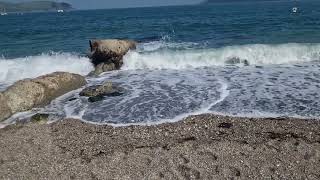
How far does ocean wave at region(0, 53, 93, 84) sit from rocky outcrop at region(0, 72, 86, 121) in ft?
11.2

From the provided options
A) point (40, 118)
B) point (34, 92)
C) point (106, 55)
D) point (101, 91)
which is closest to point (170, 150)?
point (40, 118)

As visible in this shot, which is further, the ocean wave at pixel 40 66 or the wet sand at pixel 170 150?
the ocean wave at pixel 40 66

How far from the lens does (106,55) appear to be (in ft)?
55.2

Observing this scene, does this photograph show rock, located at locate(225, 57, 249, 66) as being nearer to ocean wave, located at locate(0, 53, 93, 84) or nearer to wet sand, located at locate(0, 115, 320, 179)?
ocean wave, located at locate(0, 53, 93, 84)

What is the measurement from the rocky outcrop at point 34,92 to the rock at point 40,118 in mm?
813

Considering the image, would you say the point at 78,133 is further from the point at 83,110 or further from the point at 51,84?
the point at 51,84

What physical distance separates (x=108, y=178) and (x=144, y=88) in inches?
247

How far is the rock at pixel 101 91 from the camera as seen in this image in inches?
484

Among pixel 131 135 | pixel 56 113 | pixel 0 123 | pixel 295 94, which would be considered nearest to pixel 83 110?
pixel 56 113

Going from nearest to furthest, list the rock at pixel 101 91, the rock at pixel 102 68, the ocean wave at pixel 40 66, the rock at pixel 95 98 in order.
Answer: the rock at pixel 95 98 → the rock at pixel 101 91 → the rock at pixel 102 68 → the ocean wave at pixel 40 66

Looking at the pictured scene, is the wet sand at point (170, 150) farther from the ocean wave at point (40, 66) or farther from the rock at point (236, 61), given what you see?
the rock at point (236, 61)

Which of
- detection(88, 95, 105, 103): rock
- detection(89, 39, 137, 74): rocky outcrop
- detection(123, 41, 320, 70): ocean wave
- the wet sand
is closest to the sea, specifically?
detection(123, 41, 320, 70): ocean wave

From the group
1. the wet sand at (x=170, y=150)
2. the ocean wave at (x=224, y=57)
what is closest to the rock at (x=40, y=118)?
the wet sand at (x=170, y=150)

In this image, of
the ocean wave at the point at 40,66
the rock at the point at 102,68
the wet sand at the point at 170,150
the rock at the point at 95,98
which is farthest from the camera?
the ocean wave at the point at 40,66
